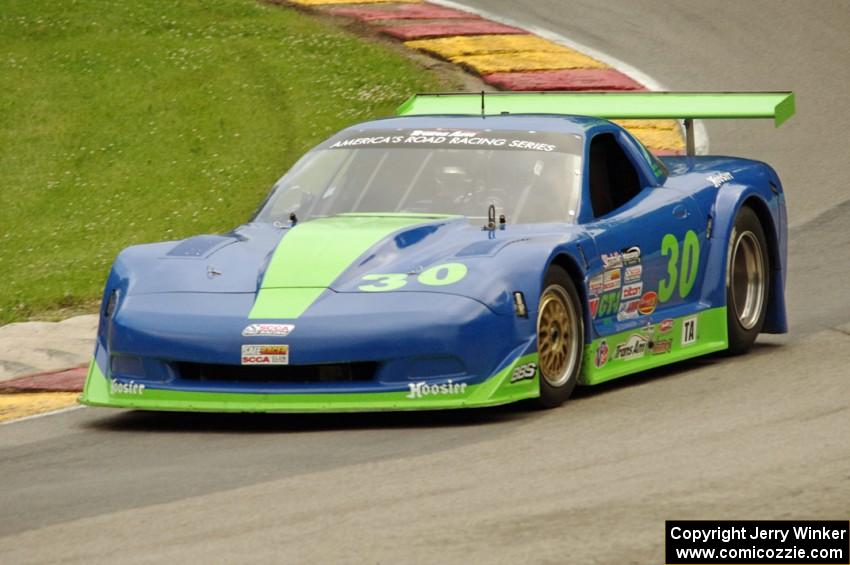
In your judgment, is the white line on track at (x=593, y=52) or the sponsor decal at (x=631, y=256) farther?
the white line on track at (x=593, y=52)

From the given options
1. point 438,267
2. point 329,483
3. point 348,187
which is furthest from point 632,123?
point 329,483

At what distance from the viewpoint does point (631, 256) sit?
28.8 ft

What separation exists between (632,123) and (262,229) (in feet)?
26.2

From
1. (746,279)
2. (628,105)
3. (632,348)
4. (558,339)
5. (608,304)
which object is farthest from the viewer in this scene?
(628,105)

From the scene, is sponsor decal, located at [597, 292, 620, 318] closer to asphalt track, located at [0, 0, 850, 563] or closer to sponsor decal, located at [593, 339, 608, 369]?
sponsor decal, located at [593, 339, 608, 369]

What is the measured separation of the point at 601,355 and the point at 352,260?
126 centimetres

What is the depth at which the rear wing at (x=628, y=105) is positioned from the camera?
10.4 meters

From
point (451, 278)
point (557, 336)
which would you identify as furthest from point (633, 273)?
point (451, 278)

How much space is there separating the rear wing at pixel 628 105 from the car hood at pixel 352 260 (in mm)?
1968

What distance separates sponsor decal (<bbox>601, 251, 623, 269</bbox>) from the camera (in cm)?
852

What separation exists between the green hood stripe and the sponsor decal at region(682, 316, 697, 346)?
1400 millimetres

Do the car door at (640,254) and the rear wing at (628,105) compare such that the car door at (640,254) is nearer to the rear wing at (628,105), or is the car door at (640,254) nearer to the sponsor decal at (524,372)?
the sponsor decal at (524,372)

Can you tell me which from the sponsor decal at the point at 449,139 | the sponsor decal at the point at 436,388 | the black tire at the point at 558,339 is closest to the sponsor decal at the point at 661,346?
the black tire at the point at 558,339

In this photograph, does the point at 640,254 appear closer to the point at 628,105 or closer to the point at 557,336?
the point at 557,336
